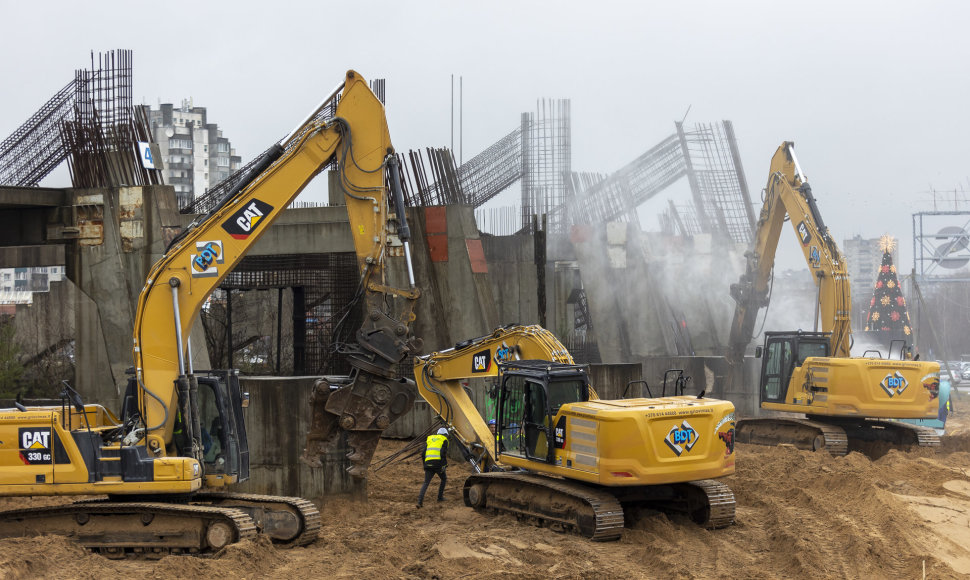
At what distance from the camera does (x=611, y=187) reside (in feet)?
142

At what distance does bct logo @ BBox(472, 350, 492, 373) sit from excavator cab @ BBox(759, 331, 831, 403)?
346 inches

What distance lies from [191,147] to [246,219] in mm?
111804

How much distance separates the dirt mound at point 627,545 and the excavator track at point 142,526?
24cm

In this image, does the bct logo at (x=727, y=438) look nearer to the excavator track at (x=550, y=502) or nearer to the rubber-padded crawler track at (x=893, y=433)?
the excavator track at (x=550, y=502)

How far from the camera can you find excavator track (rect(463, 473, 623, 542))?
517 inches

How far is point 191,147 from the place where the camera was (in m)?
120

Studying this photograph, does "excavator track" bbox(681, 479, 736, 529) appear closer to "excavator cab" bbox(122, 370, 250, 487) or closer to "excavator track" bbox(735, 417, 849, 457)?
"excavator cab" bbox(122, 370, 250, 487)

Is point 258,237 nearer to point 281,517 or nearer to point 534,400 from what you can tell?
point 281,517

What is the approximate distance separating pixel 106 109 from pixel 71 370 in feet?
29.3

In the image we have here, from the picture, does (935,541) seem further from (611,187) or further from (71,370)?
(611,187)

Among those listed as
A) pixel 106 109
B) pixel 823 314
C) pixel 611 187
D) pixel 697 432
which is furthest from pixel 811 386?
A: pixel 611 187

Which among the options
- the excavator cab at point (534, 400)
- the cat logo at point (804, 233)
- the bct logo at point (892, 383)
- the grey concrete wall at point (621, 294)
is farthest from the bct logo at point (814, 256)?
the grey concrete wall at point (621, 294)

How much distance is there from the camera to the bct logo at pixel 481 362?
16.7 meters

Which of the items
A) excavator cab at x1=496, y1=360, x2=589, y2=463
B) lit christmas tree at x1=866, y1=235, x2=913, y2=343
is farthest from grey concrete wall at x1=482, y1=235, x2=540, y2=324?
lit christmas tree at x1=866, y1=235, x2=913, y2=343
